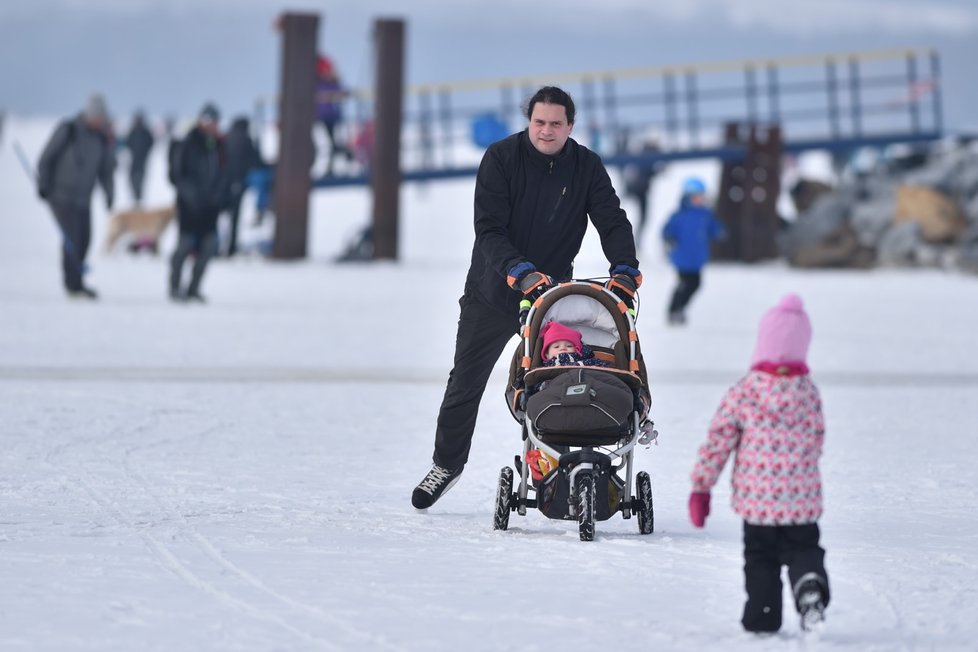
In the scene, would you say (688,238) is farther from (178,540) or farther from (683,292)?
(178,540)

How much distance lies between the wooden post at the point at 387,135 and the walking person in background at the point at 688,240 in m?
10.00

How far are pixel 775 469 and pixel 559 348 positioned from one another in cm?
151

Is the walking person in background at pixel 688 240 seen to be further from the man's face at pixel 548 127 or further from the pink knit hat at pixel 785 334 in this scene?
the pink knit hat at pixel 785 334

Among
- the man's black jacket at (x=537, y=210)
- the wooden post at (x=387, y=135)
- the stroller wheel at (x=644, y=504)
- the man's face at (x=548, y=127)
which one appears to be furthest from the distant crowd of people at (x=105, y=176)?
the stroller wheel at (x=644, y=504)

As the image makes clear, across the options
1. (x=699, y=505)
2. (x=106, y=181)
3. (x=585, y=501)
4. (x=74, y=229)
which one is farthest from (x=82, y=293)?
(x=699, y=505)

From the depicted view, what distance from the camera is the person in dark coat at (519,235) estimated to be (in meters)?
5.86

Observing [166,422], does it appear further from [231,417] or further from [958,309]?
[958,309]

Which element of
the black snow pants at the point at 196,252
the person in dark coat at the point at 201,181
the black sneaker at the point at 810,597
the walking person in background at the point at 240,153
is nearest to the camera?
the black sneaker at the point at 810,597

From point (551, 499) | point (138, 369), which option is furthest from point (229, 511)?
point (138, 369)

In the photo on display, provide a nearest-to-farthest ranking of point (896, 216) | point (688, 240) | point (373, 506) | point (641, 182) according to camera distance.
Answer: point (373, 506) < point (688, 240) < point (896, 216) < point (641, 182)

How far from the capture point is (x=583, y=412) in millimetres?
5480

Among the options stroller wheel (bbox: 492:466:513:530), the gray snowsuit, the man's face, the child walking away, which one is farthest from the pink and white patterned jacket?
the gray snowsuit

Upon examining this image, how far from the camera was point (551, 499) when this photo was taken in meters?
5.63

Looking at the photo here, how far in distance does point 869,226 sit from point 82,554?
23511 mm
